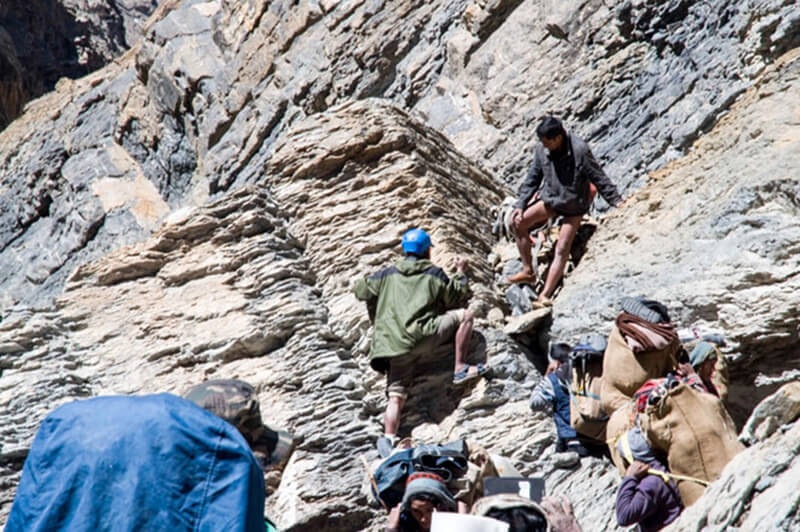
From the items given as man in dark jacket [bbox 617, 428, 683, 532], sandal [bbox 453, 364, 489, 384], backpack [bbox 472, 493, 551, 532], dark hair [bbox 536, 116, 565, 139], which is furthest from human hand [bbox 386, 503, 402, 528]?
dark hair [bbox 536, 116, 565, 139]

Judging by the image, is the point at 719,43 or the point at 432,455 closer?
the point at 432,455

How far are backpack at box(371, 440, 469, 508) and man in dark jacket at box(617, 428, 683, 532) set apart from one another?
123 centimetres

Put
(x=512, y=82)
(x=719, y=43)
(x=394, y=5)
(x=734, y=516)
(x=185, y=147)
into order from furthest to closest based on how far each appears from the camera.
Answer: (x=185, y=147) → (x=394, y=5) → (x=512, y=82) → (x=719, y=43) → (x=734, y=516)

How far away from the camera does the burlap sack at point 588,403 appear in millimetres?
7012

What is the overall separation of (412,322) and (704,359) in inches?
113

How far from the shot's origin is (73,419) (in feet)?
10.2

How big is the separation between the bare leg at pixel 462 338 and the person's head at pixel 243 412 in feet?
12.7

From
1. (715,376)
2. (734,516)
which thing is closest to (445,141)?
(715,376)

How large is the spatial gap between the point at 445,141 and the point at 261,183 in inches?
122

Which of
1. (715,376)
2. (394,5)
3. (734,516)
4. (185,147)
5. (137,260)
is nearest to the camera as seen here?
(734,516)

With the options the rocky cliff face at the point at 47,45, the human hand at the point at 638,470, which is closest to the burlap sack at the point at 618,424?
the human hand at the point at 638,470

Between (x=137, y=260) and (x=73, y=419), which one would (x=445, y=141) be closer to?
(x=137, y=260)

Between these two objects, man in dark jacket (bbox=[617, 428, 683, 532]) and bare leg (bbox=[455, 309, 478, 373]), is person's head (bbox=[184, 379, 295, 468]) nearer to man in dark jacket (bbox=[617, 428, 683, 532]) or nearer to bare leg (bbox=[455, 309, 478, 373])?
man in dark jacket (bbox=[617, 428, 683, 532])

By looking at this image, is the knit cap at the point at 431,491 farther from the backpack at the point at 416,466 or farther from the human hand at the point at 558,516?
the human hand at the point at 558,516
